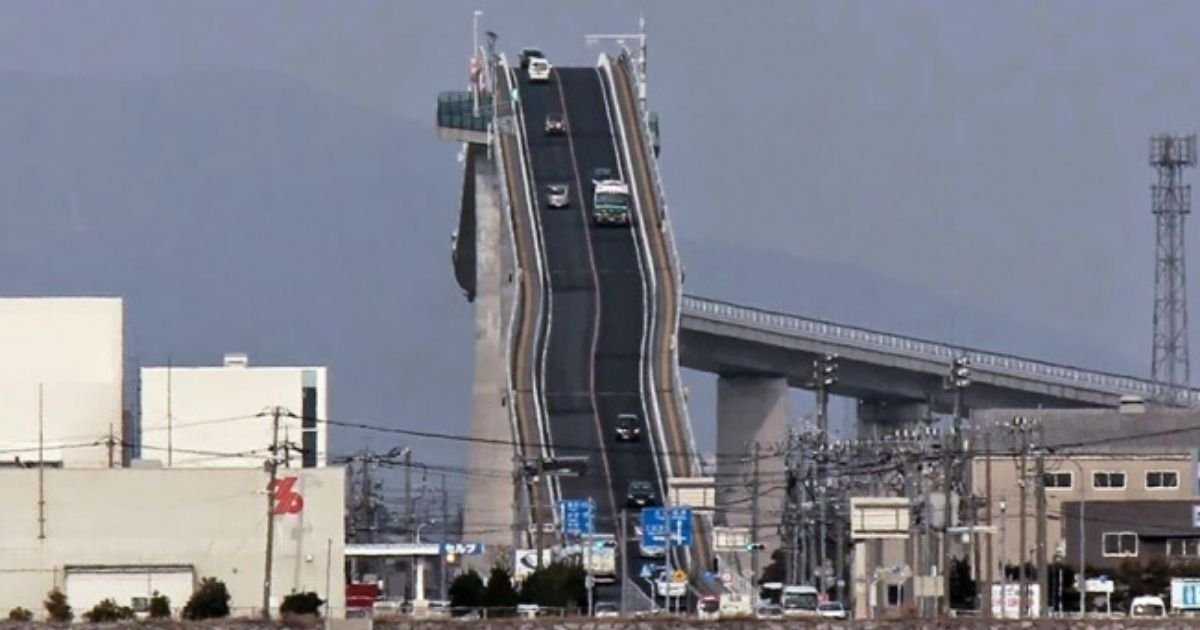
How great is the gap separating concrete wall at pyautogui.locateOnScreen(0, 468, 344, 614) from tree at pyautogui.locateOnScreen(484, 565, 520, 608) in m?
4.38

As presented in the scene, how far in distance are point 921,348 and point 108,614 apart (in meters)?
92.9

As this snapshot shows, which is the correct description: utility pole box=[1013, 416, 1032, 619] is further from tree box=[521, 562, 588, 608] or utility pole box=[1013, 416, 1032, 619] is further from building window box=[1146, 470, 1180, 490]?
tree box=[521, 562, 588, 608]

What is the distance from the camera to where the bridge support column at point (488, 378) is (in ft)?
474

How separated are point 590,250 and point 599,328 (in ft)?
13.7

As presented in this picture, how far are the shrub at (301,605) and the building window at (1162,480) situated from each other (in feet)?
200

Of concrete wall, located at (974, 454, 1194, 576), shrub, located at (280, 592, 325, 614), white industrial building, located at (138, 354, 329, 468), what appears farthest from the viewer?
concrete wall, located at (974, 454, 1194, 576)

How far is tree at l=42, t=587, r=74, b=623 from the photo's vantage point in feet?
256

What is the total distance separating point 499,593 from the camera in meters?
88.9

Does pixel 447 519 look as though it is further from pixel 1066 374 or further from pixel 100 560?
pixel 100 560

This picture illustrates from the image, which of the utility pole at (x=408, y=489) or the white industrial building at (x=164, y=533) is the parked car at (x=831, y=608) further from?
the utility pole at (x=408, y=489)

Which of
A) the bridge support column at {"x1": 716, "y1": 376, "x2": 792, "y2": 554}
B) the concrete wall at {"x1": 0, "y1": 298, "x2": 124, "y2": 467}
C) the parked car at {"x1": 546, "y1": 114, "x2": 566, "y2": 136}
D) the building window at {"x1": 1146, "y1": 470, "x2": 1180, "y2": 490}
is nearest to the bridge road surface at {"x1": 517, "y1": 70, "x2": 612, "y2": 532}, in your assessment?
the parked car at {"x1": 546, "y1": 114, "x2": 566, "y2": 136}

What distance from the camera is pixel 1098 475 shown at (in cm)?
13288

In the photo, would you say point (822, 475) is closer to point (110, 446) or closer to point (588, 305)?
point (588, 305)

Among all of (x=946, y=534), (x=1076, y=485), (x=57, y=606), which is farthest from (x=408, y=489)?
(x=57, y=606)
